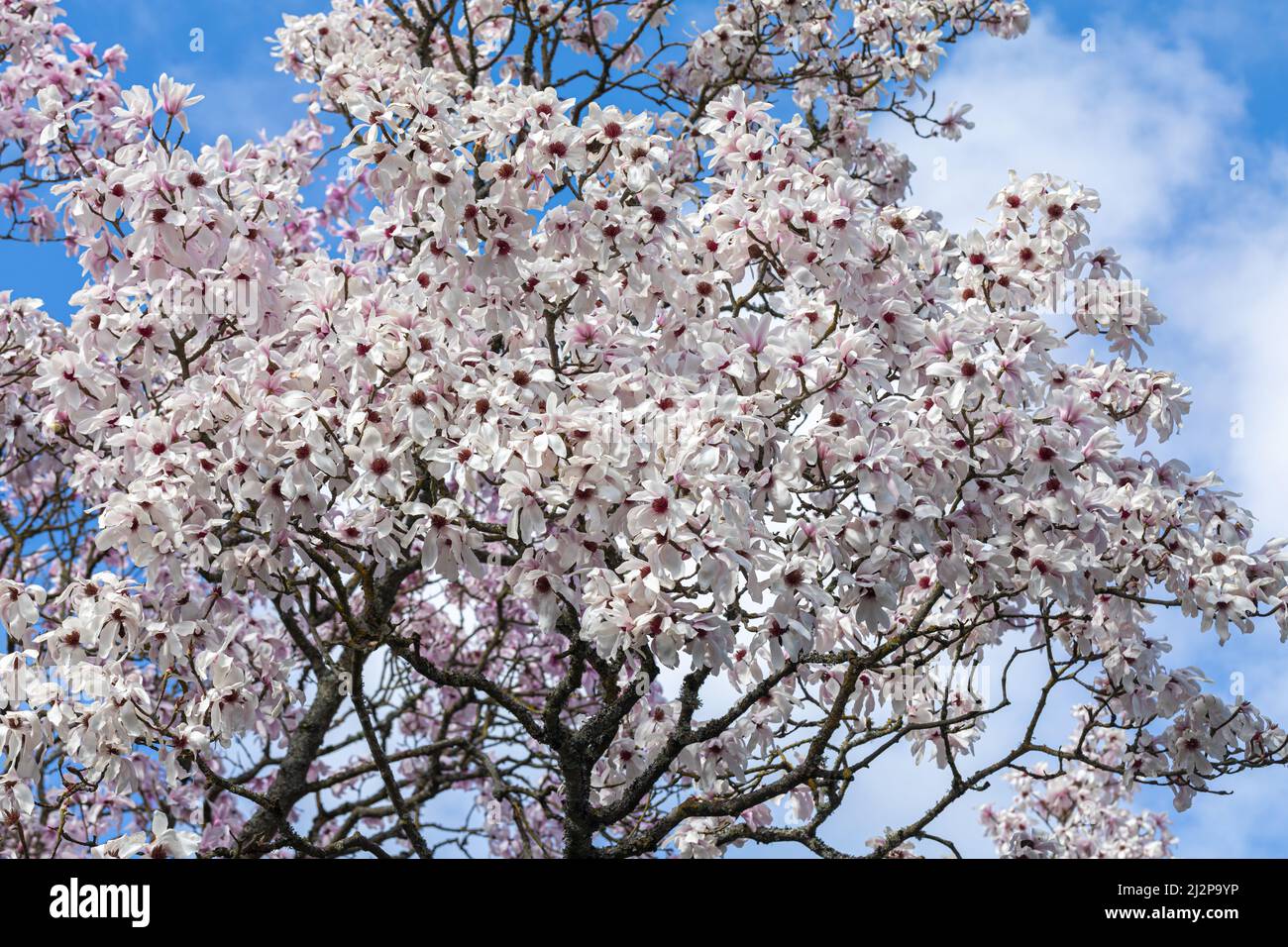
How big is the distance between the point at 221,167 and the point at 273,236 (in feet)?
1.44

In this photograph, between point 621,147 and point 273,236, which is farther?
point 273,236

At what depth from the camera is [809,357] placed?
548 cm

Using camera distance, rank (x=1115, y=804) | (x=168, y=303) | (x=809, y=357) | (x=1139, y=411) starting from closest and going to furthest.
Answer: (x=809, y=357) → (x=168, y=303) → (x=1139, y=411) → (x=1115, y=804)

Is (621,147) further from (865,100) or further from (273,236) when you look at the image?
(865,100)

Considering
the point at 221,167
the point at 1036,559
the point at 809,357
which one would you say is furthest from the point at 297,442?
the point at 1036,559

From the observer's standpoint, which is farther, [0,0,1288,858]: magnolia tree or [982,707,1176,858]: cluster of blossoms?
[982,707,1176,858]: cluster of blossoms

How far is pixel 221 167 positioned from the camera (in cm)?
649

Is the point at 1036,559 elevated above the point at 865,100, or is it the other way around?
the point at 865,100

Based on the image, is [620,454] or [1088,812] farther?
[1088,812]

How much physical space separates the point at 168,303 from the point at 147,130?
1.09 metres

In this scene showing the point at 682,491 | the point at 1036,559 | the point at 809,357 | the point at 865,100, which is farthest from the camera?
the point at 865,100

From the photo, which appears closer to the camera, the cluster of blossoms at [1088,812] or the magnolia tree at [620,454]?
the magnolia tree at [620,454]
